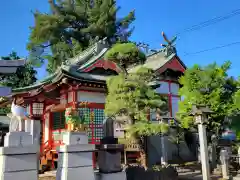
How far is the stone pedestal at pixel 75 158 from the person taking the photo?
7.03 m

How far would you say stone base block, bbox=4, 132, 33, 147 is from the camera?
21.7 ft

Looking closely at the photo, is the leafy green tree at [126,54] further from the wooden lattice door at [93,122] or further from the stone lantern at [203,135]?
the wooden lattice door at [93,122]

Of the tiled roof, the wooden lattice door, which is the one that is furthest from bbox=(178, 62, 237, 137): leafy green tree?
the tiled roof

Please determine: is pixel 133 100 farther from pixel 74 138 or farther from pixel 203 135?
pixel 74 138

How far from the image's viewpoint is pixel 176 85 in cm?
2081

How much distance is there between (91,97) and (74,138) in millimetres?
8498

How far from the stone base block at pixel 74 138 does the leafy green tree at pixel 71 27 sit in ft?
90.9

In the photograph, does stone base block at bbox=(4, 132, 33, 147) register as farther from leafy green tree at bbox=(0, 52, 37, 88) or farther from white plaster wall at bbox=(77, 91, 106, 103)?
leafy green tree at bbox=(0, 52, 37, 88)

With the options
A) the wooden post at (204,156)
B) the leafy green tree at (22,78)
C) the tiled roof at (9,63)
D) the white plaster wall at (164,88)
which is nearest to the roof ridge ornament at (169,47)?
the white plaster wall at (164,88)

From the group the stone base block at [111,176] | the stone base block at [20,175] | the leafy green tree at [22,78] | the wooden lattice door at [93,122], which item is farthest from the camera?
the leafy green tree at [22,78]

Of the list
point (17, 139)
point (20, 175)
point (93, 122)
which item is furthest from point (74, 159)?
point (93, 122)

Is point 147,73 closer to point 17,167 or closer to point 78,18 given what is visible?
point 17,167

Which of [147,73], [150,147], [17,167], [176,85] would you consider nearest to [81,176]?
→ [17,167]

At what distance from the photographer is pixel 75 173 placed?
23.2 ft
